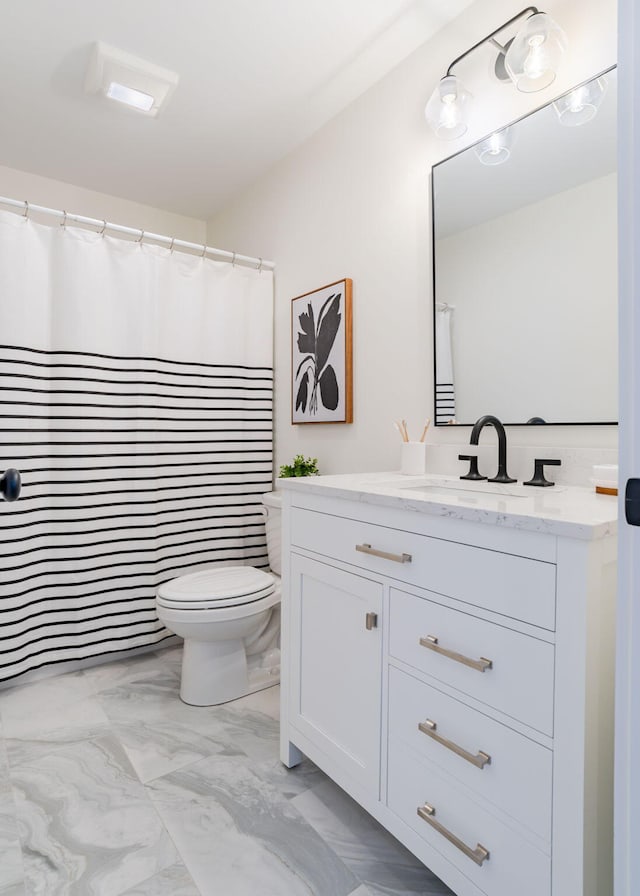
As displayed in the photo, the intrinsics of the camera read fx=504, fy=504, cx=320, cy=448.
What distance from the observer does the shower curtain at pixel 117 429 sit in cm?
201

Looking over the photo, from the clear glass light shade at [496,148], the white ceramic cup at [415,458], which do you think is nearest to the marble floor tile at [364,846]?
the white ceramic cup at [415,458]

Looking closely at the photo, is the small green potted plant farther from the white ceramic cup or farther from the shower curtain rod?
the shower curtain rod

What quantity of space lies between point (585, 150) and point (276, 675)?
2.13m

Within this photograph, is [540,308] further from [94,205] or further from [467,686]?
[94,205]

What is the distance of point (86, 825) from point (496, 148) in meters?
2.25

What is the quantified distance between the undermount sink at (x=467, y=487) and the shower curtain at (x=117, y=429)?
122 cm

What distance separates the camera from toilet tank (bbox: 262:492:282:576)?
7.55ft

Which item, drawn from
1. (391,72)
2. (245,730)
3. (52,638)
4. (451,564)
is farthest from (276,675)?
A: (391,72)

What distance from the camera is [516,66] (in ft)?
4.56

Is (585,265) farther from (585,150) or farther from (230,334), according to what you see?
(230,334)

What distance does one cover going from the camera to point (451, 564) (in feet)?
3.32

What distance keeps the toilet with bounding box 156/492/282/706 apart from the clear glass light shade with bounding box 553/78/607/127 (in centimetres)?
180

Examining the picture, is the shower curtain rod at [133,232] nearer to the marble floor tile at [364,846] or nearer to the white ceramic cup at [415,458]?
the white ceramic cup at [415,458]

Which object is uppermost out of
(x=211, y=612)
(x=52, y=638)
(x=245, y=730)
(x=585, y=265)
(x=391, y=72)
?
(x=391, y=72)
